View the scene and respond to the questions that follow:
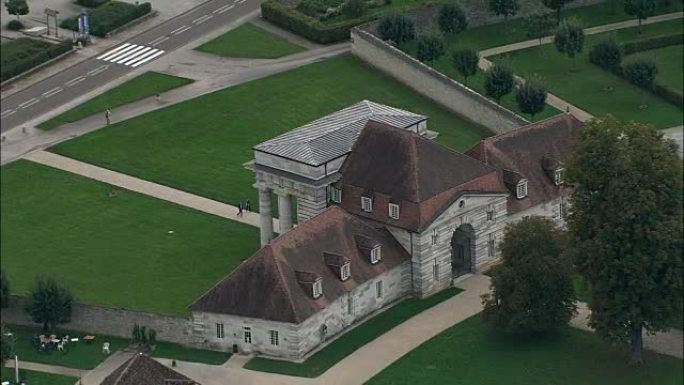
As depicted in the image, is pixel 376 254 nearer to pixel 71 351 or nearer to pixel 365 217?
pixel 365 217

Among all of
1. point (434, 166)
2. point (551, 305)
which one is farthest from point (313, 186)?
point (551, 305)

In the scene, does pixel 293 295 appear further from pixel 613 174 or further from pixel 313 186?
pixel 613 174

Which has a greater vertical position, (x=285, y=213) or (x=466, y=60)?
(x=285, y=213)

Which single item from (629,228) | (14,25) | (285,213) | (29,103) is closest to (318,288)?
(285,213)

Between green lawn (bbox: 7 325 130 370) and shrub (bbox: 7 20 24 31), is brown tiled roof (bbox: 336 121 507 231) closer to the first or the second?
green lawn (bbox: 7 325 130 370)

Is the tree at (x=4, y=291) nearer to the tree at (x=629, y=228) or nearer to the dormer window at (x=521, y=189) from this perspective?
the dormer window at (x=521, y=189)

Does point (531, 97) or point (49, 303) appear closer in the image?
point (49, 303)

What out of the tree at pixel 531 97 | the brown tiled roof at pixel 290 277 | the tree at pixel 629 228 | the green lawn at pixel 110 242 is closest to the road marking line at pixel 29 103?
the green lawn at pixel 110 242

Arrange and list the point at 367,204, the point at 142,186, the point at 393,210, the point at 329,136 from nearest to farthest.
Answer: the point at 393,210, the point at 367,204, the point at 329,136, the point at 142,186
